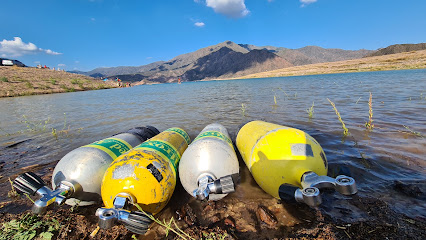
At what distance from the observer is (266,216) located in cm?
253

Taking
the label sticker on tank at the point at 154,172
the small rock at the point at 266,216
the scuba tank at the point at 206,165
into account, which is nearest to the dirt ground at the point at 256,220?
the small rock at the point at 266,216

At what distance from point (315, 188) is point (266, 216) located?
95 centimetres

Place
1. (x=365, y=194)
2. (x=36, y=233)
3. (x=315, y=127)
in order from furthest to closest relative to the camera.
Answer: (x=315, y=127)
(x=365, y=194)
(x=36, y=233)

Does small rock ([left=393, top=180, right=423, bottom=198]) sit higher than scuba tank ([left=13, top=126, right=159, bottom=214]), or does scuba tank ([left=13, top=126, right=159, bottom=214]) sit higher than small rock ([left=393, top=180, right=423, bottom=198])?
scuba tank ([left=13, top=126, right=159, bottom=214])

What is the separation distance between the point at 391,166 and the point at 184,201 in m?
3.94

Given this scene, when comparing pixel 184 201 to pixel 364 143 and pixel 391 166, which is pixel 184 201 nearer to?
pixel 391 166

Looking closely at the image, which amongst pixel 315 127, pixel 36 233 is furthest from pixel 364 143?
pixel 36 233

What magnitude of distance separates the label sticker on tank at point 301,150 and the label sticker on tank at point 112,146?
109 inches

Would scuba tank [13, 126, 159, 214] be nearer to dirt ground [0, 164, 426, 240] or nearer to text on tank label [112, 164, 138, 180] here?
dirt ground [0, 164, 426, 240]

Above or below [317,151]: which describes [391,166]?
below

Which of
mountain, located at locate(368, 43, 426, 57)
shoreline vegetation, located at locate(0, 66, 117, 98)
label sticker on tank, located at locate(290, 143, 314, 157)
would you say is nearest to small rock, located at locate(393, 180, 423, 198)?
label sticker on tank, located at locate(290, 143, 314, 157)

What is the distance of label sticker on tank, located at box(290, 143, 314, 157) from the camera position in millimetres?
2519

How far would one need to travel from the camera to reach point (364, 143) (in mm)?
4664

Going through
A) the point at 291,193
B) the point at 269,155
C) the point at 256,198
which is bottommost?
the point at 256,198
